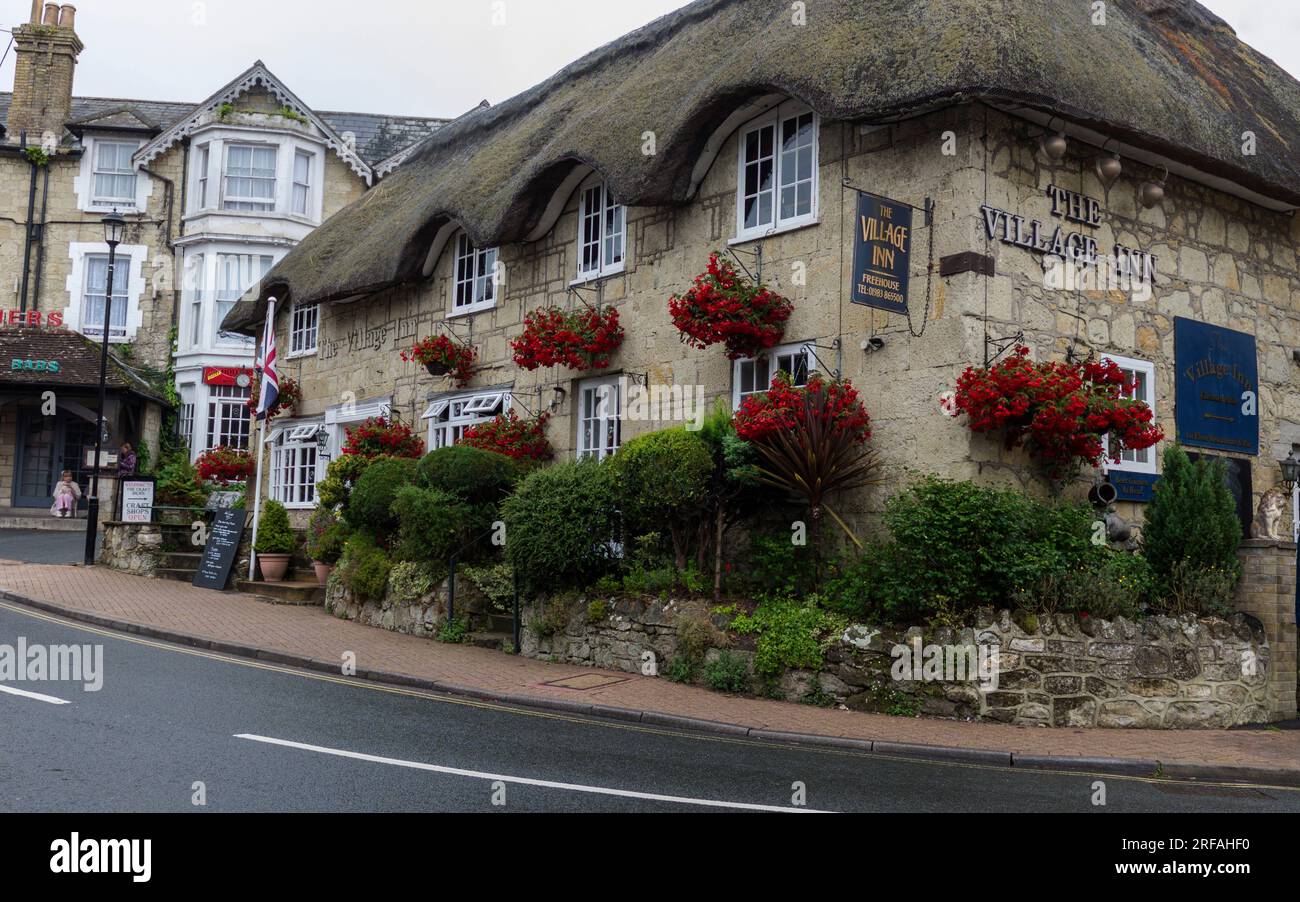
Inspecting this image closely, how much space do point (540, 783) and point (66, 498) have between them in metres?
25.6

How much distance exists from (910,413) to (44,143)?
99.4 feet

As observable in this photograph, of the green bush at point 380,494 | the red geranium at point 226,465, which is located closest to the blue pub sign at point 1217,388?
the green bush at point 380,494

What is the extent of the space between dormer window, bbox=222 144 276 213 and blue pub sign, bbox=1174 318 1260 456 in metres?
25.3

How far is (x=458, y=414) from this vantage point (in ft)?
56.4

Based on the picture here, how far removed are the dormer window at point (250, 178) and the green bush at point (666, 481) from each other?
74.6 ft

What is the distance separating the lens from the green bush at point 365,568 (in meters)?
14.4

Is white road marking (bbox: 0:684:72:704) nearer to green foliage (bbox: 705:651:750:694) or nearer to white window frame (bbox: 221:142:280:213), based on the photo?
green foliage (bbox: 705:651:750:694)

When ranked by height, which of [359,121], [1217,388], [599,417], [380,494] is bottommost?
[380,494]

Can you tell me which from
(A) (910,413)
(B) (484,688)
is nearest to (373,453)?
(B) (484,688)

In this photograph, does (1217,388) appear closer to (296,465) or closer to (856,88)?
(856,88)

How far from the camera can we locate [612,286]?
14531 millimetres

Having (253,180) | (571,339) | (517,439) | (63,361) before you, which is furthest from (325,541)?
(253,180)

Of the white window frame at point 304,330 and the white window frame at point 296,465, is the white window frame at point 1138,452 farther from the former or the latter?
the white window frame at point 304,330
